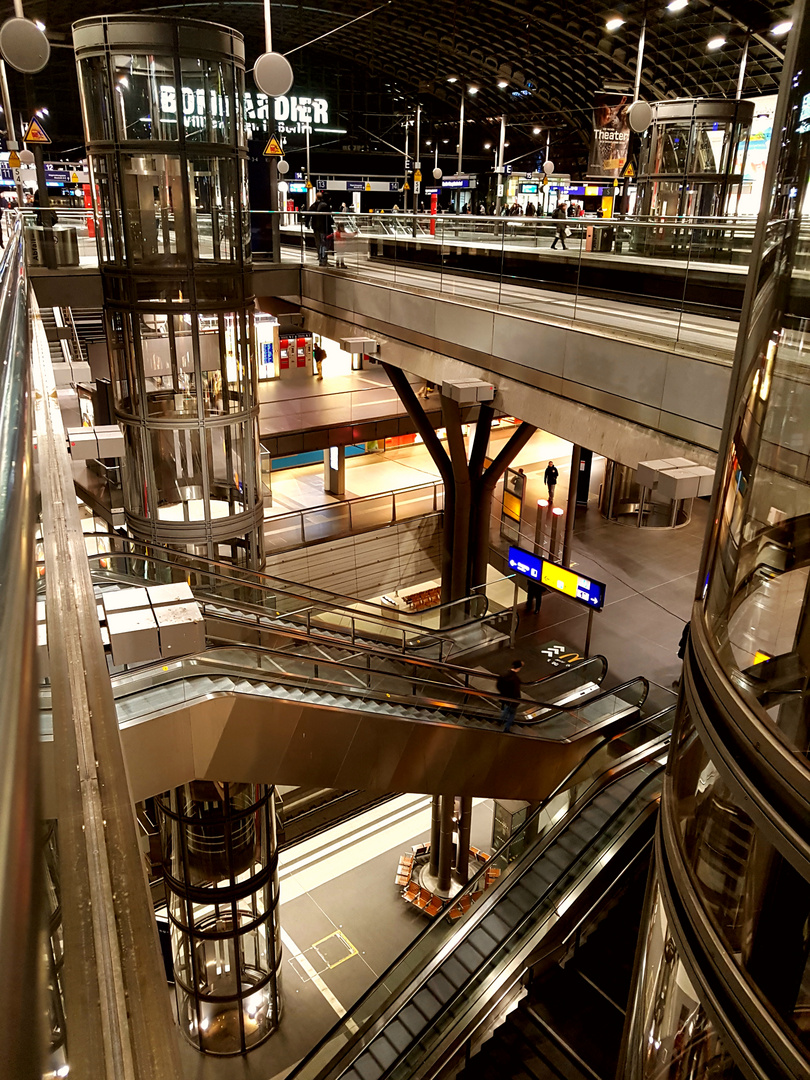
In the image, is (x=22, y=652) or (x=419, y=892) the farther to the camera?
(x=419, y=892)

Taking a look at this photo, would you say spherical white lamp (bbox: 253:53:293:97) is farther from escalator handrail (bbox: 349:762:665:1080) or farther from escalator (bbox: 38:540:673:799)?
escalator handrail (bbox: 349:762:665:1080)

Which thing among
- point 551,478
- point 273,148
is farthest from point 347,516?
point 273,148

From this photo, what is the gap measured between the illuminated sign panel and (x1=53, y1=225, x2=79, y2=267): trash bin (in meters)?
9.72

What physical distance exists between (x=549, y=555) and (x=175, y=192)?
38.7 ft

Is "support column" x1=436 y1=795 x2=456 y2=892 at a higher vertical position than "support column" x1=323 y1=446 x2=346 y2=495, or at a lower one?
lower

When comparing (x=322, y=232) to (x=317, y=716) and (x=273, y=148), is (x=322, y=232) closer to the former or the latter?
(x=273, y=148)

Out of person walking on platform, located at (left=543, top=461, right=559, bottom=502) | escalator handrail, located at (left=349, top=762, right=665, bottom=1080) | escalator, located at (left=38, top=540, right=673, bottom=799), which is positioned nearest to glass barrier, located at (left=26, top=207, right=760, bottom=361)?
escalator handrail, located at (left=349, top=762, right=665, bottom=1080)

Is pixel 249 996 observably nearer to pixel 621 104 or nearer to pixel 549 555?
pixel 549 555

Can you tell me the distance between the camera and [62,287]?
13711mm

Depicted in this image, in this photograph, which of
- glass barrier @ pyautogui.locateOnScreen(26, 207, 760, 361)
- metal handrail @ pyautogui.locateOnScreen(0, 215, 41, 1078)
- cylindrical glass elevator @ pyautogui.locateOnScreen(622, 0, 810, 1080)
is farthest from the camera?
glass barrier @ pyautogui.locateOnScreen(26, 207, 760, 361)

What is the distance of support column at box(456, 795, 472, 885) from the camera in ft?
51.9

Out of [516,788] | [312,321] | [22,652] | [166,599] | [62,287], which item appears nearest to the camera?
[22,652]

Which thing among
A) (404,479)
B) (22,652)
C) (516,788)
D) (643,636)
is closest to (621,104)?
(404,479)

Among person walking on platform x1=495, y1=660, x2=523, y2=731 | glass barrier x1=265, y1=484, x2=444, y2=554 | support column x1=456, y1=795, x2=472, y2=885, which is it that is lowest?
support column x1=456, y1=795, x2=472, y2=885
